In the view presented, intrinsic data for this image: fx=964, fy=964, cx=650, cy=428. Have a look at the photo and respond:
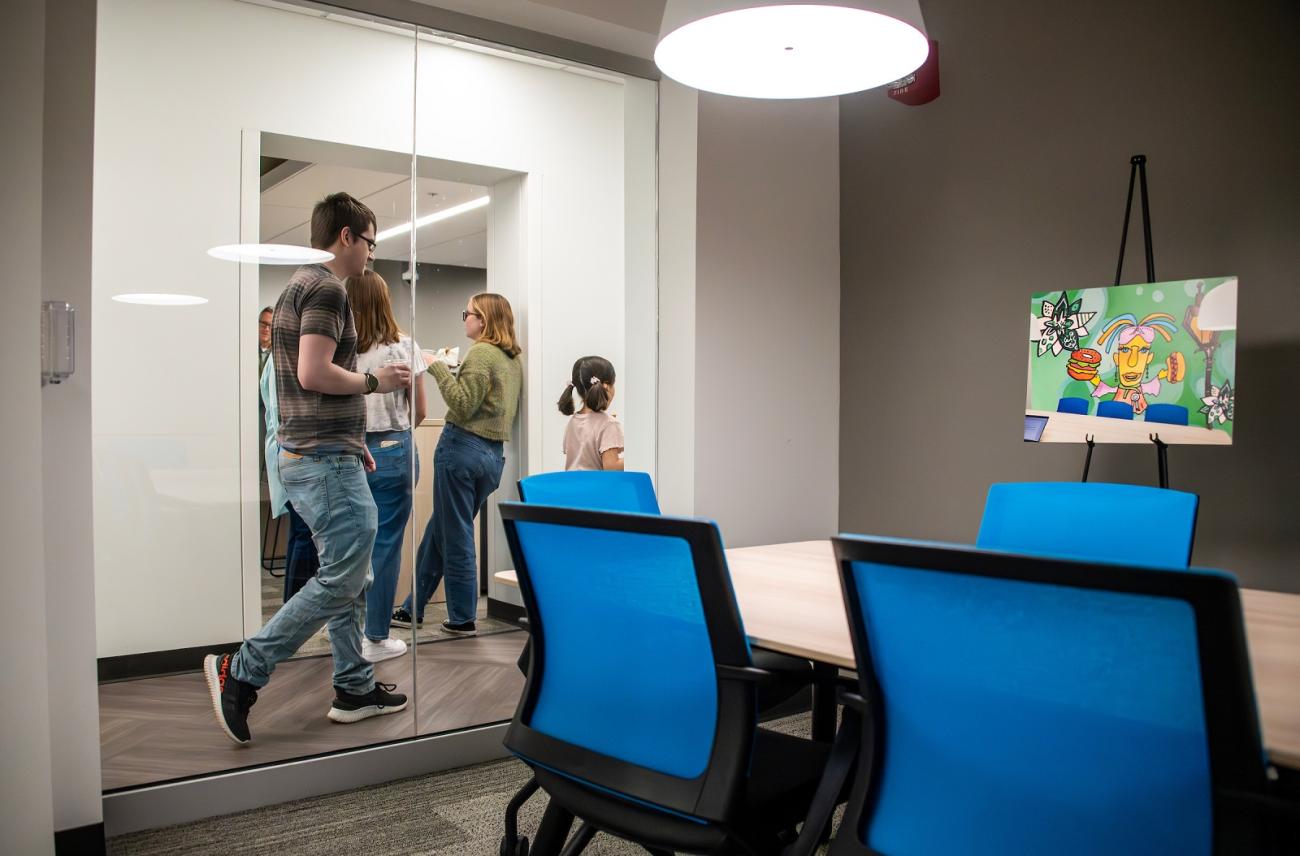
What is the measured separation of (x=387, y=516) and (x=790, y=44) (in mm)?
2157

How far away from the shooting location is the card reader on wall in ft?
8.87

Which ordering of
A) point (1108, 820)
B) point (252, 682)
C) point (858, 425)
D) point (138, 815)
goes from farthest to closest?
point (858, 425) < point (252, 682) < point (138, 815) < point (1108, 820)

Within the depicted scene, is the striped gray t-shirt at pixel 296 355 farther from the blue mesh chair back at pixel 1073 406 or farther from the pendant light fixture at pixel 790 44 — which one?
the blue mesh chair back at pixel 1073 406

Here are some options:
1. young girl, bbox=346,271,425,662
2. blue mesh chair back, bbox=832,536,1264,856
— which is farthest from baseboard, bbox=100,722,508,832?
blue mesh chair back, bbox=832,536,1264,856

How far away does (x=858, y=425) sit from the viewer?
181 inches

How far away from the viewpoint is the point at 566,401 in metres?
3.95

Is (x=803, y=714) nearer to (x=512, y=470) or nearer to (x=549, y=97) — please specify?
Answer: (x=512, y=470)

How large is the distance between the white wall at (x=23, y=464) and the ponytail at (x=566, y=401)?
6.21 feet

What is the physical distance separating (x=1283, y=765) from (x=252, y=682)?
286 centimetres

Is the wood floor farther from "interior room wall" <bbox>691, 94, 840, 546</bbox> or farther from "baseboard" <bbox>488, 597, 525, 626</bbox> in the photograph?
"interior room wall" <bbox>691, 94, 840, 546</bbox>

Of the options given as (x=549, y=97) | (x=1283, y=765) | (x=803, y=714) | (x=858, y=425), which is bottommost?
(x=803, y=714)

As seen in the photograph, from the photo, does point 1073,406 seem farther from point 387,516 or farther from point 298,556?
point 298,556

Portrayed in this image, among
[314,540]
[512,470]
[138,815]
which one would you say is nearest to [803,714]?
[512,470]

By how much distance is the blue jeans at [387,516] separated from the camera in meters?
3.47
